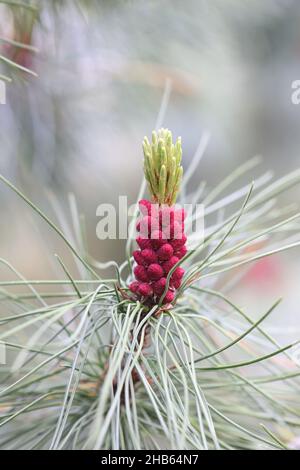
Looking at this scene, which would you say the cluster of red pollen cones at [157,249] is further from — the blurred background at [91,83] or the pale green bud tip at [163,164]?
the blurred background at [91,83]

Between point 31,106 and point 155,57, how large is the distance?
0.59ft

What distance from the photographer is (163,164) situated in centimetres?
34

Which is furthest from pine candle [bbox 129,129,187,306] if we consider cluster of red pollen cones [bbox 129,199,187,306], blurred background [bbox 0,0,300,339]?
blurred background [bbox 0,0,300,339]

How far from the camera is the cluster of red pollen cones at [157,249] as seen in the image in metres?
0.36

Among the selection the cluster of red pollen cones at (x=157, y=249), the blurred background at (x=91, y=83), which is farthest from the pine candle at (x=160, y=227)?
the blurred background at (x=91, y=83)

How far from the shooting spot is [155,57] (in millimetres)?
731

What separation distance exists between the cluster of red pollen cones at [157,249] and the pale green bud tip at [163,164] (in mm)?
14

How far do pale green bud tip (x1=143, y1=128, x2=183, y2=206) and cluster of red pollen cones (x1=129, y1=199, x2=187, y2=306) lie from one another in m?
0.01

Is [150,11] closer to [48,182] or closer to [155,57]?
[155,57]

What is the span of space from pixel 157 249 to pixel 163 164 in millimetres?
62

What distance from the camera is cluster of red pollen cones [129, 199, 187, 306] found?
0.36 metres

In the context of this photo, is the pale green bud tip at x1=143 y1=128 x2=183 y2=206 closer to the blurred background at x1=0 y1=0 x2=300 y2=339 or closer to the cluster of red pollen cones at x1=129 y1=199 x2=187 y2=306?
the cluster of red pollen cones at x1=129 y1=199 x2=187 y2=306
